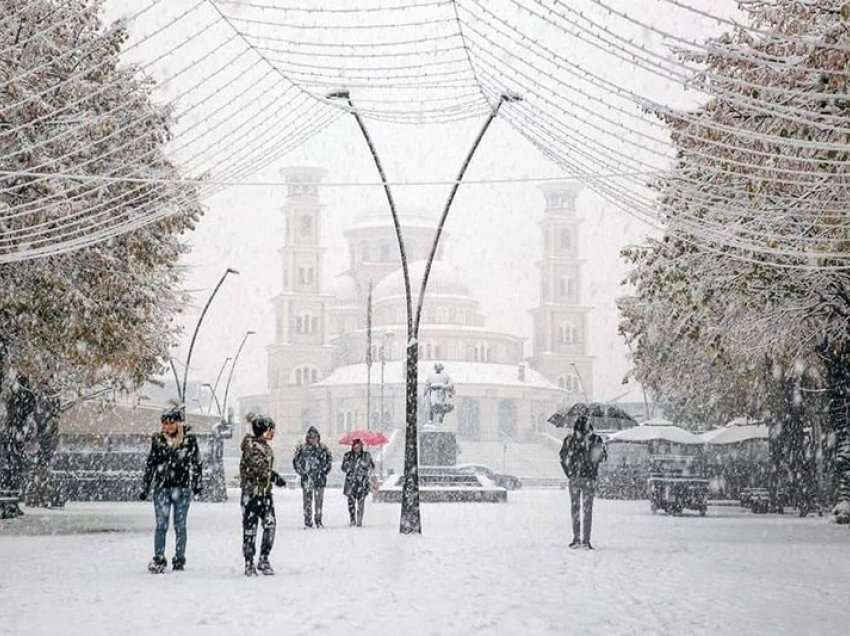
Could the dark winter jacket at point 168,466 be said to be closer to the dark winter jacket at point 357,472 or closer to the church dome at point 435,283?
the dark winter jacket at point 357,472

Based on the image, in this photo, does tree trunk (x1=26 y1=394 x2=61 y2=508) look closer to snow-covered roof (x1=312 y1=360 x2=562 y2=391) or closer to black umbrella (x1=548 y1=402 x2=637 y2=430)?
black umbrella (x1=548 y1=402 x2=637 y2=430)

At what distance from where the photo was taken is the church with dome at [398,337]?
342ft

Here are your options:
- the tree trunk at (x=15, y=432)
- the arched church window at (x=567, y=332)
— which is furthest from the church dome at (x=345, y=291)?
the tree trunk at (x=15, y=432)

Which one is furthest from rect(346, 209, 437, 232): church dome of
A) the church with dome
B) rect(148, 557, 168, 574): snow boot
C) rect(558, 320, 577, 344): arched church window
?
rect(148, 557, 168, 574): snow boot

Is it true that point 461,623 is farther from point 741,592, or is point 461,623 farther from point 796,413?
point 796,413

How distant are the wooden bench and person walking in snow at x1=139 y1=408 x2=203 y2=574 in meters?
11.9

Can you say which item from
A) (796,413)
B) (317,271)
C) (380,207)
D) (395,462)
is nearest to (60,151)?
(796,413)

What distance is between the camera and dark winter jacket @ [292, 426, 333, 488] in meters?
21.1

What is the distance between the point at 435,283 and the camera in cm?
11606

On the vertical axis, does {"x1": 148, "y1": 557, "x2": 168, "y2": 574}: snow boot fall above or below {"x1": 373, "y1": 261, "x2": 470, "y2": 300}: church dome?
below

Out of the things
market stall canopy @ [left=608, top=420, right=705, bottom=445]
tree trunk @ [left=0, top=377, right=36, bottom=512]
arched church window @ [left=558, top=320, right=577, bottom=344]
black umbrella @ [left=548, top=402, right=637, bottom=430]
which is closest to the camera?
tree trunk @ [left=0, top=377, right=36, bottom=512]

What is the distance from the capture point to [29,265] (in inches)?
703

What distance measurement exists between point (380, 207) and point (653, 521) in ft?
352

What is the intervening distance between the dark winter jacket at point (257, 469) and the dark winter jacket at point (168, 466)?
0.52m
